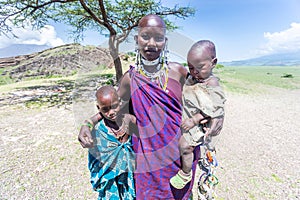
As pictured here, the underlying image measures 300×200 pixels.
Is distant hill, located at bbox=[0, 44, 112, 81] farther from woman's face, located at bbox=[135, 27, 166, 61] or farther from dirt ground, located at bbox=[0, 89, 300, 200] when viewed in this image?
woman's face, located at bbox=[135, 27, 166, 61]

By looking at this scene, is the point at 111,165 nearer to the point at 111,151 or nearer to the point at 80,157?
the point at 111,151

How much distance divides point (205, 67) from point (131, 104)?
0.50 meters

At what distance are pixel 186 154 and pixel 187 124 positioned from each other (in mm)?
201

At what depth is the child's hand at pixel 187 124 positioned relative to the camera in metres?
1.08

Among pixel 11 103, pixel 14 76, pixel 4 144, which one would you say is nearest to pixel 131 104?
pixel 4 144

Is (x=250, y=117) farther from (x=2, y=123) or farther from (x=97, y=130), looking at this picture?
(x=2, y=123)

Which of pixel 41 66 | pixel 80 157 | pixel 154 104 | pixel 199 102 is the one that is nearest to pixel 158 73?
pixel 154 104

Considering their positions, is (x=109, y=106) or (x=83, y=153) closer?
(x=109, y=106)

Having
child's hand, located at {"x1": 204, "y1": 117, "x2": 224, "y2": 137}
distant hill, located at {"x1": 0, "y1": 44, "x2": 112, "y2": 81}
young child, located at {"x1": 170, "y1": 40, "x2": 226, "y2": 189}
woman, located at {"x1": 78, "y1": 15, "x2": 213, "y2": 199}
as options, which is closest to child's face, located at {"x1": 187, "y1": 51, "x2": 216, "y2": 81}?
young child, located at {"x1": 170, "y1": 40, "x2": 226, "y2": 189}

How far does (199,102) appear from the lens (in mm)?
1057

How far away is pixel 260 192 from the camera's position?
256cm

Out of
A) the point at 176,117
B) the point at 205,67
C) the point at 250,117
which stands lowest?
the point at 250,117

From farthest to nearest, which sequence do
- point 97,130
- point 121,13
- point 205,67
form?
point 121,13 → point 97,130 → point 205,67

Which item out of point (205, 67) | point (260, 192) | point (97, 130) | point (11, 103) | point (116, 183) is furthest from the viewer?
point (11, 103)
